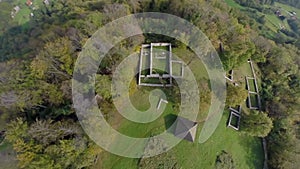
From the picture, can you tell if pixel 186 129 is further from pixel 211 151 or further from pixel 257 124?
pixel 257 124

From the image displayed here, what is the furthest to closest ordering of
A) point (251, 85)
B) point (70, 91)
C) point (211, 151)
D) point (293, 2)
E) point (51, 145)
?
1. point (293, 2)
2. point (251, 85)
3. point (211, 151)
4. point (70, 91)
5. point (51, 145)

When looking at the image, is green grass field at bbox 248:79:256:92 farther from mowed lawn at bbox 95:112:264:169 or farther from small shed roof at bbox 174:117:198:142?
small shed roof at bbox 174:117:198:142

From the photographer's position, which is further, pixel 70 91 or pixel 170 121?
pixel 170 121

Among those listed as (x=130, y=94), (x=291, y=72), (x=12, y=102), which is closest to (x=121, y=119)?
(x=130, y=94)

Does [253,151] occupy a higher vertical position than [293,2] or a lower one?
lower

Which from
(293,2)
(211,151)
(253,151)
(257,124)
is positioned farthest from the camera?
(293,2)

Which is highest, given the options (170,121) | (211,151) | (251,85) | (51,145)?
(251,85)

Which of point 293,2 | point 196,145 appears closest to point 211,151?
point 196,145
